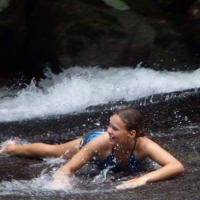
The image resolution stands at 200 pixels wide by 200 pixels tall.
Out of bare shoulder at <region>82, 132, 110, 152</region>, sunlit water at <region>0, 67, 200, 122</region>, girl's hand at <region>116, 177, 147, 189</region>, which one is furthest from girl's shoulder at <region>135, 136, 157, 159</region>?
sunlit water at <region>0, 67, 200, 122</region>

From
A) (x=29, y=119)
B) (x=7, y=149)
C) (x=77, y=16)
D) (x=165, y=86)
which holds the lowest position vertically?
(x=7, y=149)

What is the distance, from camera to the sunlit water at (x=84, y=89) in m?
10.3

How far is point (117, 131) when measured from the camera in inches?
221

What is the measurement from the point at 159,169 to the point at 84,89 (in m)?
5.76

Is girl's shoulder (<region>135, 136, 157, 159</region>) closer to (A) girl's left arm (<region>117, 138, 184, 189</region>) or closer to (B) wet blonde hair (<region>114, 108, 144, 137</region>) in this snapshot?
(A) girl's left arm (<region>117, 138, 184, 189</region>)

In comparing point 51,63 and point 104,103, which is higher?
point 51,63

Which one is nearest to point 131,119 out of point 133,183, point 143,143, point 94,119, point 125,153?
point 143,143

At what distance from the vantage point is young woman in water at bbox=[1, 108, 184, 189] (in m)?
5.47

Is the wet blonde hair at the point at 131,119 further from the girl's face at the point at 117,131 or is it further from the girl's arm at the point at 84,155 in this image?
the girl's arm at the point at 84,155

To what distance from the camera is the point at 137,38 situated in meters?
11.9

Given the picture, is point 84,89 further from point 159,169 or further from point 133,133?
point 159,169

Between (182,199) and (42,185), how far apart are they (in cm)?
125

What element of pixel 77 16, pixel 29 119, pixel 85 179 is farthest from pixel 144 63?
pixel 85 179

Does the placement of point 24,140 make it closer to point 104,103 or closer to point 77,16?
point 104,103
